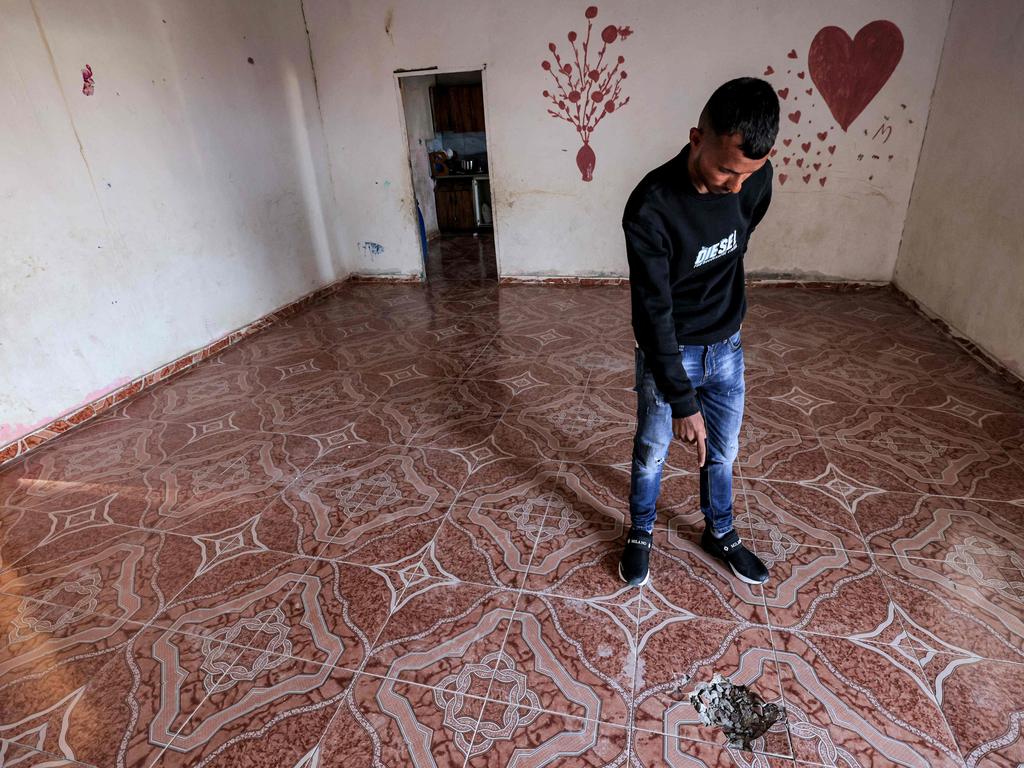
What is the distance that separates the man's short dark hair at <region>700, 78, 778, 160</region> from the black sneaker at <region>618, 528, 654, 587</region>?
114 centimetres

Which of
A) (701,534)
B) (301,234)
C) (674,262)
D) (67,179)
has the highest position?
(67,179)

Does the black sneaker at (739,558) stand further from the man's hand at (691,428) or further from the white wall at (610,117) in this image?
the white wall at (610,117)

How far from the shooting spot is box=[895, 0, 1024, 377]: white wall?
2.89m

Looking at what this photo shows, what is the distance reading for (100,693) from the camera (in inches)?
55.9

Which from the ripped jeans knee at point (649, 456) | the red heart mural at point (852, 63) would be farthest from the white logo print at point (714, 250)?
the red heart mural at point (852, 63)

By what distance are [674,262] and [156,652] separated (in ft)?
5.72

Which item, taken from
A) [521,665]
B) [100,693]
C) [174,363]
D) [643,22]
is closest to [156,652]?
[100,693]

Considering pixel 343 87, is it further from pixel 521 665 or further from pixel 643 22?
pixel 521 665

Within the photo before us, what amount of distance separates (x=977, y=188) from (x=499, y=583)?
3.65 m

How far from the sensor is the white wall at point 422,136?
675 centimetres

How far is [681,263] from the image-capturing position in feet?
4.17

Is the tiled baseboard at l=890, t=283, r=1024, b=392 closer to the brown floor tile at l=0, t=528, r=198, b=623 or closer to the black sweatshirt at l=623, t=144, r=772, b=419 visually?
the black sweatshirt at l=623, t=144, r=772, b=419

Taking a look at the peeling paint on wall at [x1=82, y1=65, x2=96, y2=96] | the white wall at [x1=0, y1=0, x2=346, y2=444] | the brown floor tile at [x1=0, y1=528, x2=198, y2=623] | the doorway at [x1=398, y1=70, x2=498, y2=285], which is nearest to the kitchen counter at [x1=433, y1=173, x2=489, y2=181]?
the doorway at [x1=398, y1=70, x2=498, y2=285]

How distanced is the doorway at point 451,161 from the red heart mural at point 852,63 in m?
3.69
